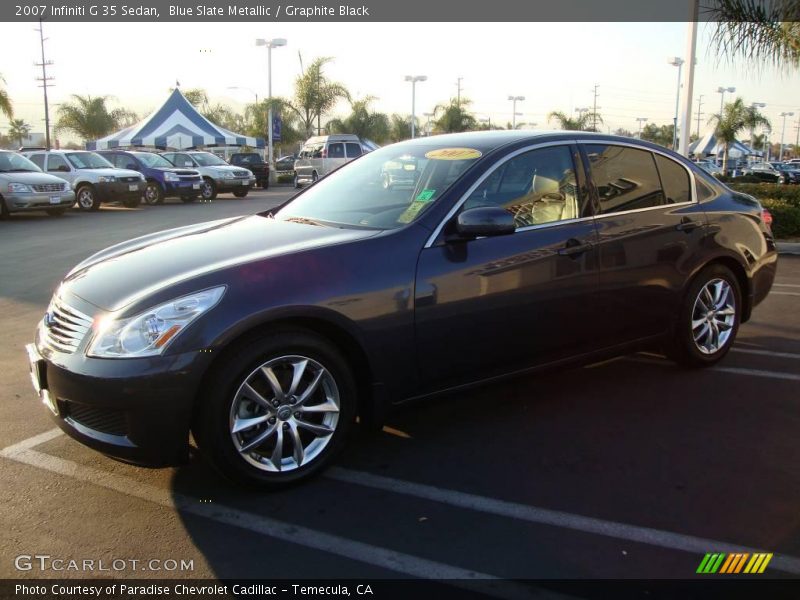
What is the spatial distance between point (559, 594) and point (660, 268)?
2608 mm

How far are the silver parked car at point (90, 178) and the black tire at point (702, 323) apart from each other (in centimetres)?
1745

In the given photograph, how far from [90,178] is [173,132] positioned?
49.7 ft

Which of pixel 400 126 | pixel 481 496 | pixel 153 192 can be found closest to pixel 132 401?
pixel 481 496

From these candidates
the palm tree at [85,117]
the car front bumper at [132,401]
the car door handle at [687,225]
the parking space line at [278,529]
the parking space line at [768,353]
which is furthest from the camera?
the palm tree at [85,117]

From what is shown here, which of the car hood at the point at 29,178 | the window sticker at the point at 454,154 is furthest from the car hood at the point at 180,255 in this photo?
the car hood at the point at 29,178

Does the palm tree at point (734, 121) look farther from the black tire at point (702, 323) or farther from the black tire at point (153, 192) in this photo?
the black tire at point (702, 323)

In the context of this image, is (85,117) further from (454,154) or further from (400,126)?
(454,154)

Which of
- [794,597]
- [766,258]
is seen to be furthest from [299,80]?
[794,597]

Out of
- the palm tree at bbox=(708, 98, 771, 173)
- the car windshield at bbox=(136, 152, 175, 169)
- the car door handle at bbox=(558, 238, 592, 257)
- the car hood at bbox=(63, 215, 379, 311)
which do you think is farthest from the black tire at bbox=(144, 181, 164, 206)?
the palm tree at bbox=(708, 98, 771, 173)

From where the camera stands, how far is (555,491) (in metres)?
3.32

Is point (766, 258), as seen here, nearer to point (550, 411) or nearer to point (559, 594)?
point (550, 411)

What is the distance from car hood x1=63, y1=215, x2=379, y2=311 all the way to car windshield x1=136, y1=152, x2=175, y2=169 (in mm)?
19048

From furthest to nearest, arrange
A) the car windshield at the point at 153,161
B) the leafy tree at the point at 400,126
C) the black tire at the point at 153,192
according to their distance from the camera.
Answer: the leafy tree at the point at 400,126, the car windshield at the point at 153,161, the black tire at the point at 153,192

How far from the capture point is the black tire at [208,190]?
75.2 ft
